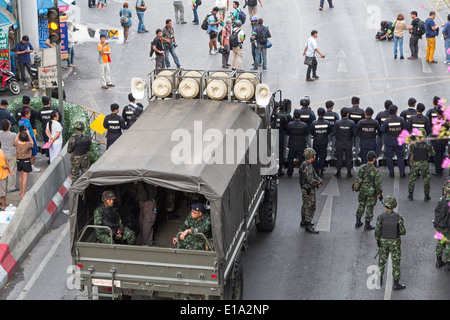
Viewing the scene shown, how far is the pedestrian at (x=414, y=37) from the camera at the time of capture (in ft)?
95.5

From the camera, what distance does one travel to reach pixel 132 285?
43.6ft

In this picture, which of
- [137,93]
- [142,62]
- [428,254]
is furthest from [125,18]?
[428,254]

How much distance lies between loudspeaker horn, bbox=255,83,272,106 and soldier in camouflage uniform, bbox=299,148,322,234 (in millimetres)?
1659

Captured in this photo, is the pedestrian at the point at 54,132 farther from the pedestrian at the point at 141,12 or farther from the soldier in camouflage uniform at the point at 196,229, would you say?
the pedestrian at the point at 141,12

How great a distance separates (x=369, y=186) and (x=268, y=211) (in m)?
2.17

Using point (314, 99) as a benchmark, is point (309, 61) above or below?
above

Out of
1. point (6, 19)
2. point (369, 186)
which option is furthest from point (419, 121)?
point (6, 19)

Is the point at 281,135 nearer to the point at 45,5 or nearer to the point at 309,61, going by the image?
the point at 309,61

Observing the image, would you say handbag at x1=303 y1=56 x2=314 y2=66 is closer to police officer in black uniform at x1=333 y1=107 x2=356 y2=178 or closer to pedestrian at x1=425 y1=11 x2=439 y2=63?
pedestrian at x1=425 y1=11 x2=439 y2=63

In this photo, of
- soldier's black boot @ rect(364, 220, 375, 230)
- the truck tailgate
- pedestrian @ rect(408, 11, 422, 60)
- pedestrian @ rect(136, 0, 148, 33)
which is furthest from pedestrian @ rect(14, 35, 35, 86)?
the truck tailgate

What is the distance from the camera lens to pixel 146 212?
48.2ft

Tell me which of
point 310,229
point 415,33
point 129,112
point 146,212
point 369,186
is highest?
point 415,33
